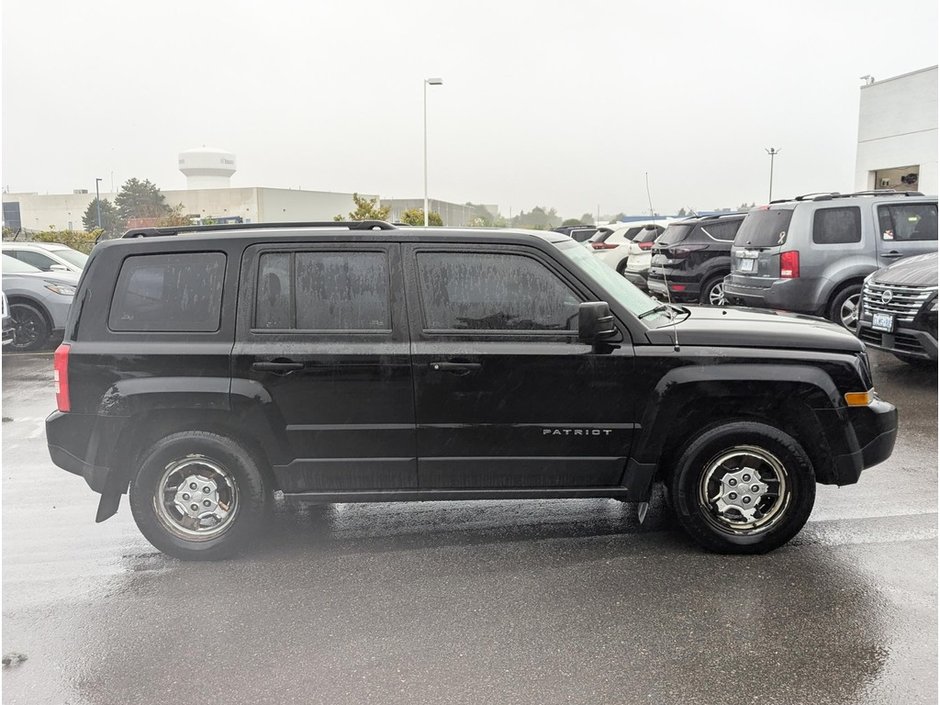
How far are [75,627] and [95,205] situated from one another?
96.1 m

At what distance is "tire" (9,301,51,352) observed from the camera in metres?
12.1

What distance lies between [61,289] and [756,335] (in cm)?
1103

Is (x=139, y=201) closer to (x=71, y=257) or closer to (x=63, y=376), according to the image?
(x=71, y=257)

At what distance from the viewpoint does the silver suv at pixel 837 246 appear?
10.5 metres

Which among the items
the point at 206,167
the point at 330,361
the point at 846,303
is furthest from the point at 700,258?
the point at 206,167

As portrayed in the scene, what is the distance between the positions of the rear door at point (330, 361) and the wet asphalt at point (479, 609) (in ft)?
1.81

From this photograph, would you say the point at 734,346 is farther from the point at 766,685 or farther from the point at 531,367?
the point at 766,685

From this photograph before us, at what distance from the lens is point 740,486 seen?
427 centimetres

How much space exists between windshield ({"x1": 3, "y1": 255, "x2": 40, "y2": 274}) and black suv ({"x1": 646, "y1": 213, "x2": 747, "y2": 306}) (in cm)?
1014

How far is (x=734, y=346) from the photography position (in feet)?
14.1

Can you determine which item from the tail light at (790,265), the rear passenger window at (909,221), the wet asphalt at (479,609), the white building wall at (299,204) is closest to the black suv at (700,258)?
the tail light at (790,265)

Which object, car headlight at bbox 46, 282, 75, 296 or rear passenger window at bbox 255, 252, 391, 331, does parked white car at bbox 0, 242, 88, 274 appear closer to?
car headlight at bbox 46, 282, 75, 296

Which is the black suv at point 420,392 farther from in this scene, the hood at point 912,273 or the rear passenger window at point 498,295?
the hood at point 912,273

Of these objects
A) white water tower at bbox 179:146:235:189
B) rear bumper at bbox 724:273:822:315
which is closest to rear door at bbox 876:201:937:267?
rear bumper at bbox 724:273:822:315
